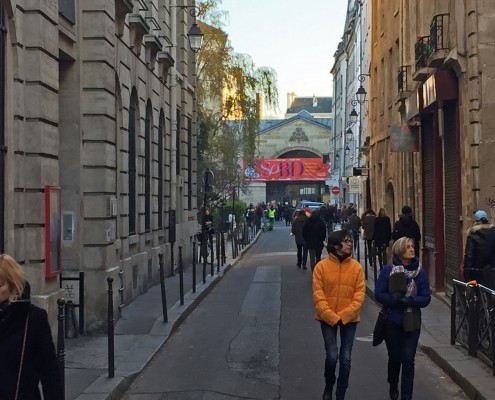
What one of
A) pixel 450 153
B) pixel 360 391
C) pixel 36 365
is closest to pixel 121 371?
pixel 360 391

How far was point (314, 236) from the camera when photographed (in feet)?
77.8

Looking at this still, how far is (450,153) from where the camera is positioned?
17.1 metres

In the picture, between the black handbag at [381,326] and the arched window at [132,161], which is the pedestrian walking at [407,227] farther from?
the black handbag at [381,326]

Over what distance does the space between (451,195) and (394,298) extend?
9160mm

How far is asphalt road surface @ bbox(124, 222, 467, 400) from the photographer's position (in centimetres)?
940

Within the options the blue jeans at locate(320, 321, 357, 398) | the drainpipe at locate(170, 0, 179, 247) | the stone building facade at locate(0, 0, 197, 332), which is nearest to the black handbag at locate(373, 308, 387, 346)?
the blue jeans at locate(320, 321, 357, 398)

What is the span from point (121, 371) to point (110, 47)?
19.0ft

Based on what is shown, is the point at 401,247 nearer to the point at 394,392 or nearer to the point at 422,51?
the point at 394,392

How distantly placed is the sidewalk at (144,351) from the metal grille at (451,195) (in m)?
0.72

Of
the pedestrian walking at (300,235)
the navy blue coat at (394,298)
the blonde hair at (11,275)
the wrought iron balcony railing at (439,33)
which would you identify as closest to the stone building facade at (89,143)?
the navy blue coat at (394,298)

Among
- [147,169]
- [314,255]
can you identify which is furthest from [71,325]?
[314,255]

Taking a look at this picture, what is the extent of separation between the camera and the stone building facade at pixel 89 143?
34.1ft

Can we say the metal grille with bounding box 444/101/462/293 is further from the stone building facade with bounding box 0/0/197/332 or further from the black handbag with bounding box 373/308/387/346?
the black handbag with bounding box 373/308/387/346

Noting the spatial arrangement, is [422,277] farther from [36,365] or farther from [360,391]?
[36,365]
